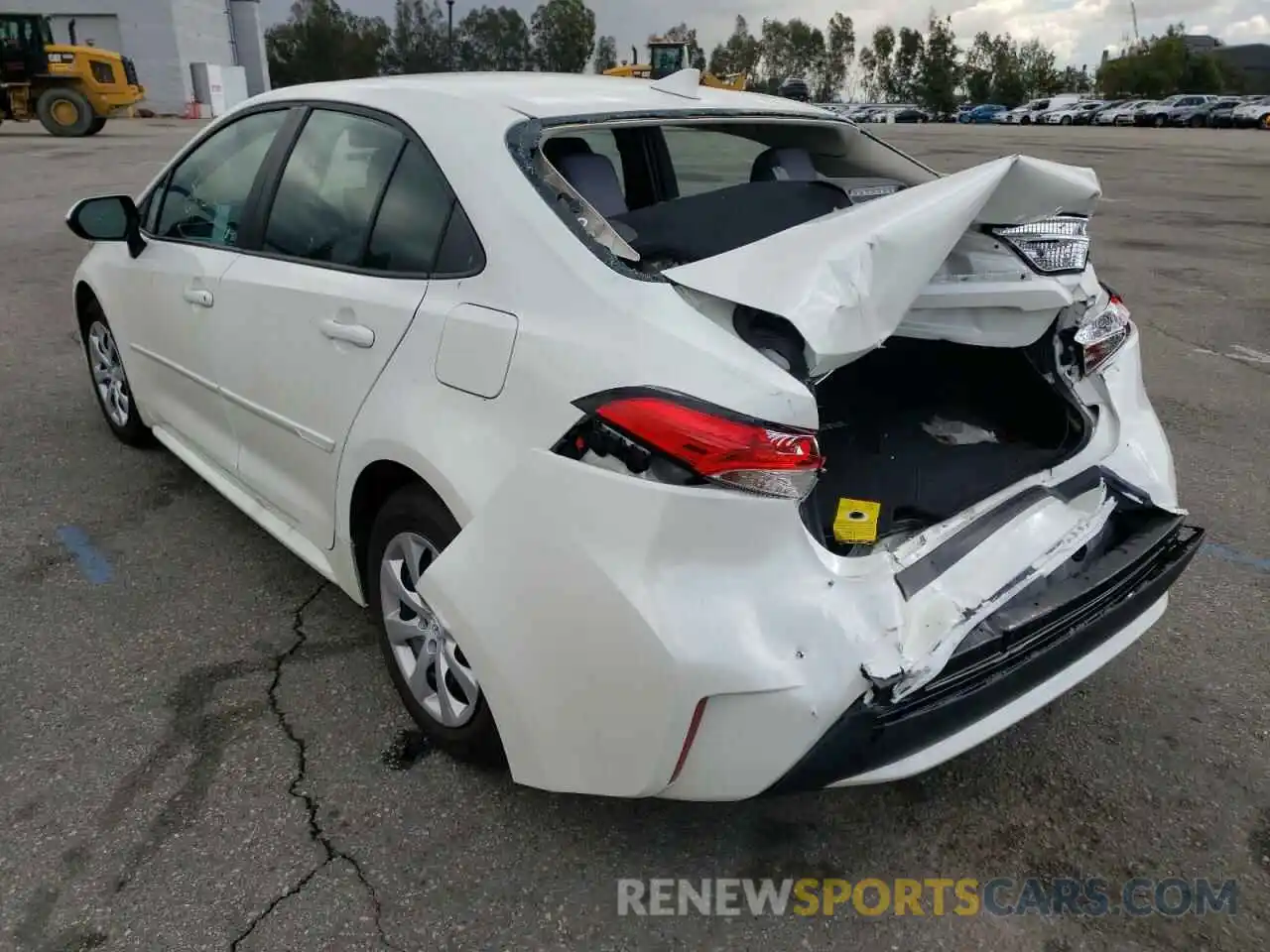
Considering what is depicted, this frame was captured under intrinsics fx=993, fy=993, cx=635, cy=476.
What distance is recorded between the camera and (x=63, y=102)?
1011 inches

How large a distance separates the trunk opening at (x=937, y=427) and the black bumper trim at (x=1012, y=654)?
0.29 m

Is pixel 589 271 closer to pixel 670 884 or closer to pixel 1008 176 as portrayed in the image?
pixel 1008 176

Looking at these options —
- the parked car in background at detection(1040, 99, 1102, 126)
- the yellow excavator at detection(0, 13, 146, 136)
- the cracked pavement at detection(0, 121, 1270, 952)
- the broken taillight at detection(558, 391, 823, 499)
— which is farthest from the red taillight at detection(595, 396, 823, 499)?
the parked car in background at detection(1040, 99, 1102, 126)

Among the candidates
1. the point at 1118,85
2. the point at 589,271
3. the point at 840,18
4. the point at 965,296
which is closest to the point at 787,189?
the point at 965,296

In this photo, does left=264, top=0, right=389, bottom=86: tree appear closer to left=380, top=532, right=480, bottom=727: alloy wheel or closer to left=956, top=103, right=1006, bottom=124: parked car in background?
left=956, top=103, right=1006, bottom=124: parked car in background

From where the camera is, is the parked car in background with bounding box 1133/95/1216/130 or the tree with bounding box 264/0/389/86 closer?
the parked car in background with bounding box 1133/95/1216/130

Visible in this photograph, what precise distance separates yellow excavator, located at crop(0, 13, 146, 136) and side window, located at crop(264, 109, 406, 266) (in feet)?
90.2

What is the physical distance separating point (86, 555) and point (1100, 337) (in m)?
3.53

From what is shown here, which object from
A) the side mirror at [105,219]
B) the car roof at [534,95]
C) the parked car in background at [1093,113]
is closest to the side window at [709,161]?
the car roof at [534,95]

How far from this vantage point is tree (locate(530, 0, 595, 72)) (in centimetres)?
7994

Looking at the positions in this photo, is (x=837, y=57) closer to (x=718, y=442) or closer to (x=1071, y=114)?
(x=1071, y=114)

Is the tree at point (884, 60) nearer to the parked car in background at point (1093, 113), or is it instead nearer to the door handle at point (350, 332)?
the parked car in background at point (1093, 113)

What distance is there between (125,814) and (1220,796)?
2.71 meters

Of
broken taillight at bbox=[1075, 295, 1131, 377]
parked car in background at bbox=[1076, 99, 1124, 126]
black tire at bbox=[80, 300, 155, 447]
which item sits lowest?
parked car in background at bbox=[1076, 99, 1124, 126]
